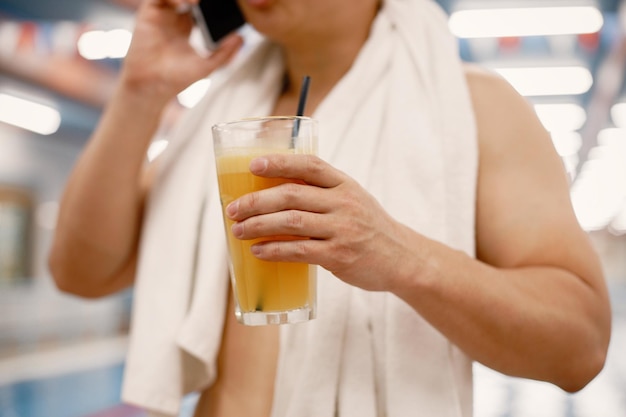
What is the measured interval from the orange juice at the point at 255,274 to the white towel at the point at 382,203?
24cm

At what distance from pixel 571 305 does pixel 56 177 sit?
513 inches

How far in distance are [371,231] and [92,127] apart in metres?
11.9

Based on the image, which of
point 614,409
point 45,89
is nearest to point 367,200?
point 614,409

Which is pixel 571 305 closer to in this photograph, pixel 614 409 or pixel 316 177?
pixel 316 177

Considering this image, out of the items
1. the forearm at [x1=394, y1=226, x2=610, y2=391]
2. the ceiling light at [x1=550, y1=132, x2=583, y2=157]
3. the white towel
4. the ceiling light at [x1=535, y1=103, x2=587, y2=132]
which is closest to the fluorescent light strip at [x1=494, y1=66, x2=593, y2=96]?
the ceiling light at [x1=535, y1=103, x2=587, y2=132]

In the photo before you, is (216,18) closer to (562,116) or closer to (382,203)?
(382,203)

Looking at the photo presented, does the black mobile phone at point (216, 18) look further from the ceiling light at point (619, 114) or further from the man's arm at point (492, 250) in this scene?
the ceiling light at point (619, 114)

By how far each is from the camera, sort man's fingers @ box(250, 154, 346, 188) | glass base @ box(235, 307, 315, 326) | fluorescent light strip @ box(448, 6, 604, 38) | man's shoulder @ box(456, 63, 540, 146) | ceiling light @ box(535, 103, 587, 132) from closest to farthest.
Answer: man's fingers @ box(250, 154, 346, 188) → glass base @ box(235, 307, 315, 326) → man's shoulder @ box(456, 63, 540, 146) → fluorescent light strip @ box(448, 6, 604, 38) → ceiling light @ box(535, 103, 587, 132)

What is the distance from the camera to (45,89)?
923 centimetres

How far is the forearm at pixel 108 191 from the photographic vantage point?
4.74 ft

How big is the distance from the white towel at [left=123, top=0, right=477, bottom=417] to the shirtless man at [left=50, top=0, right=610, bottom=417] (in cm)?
5

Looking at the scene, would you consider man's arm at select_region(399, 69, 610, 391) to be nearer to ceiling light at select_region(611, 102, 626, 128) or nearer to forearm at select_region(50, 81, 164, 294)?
forearm at select_region(50, 81, 164, 294)

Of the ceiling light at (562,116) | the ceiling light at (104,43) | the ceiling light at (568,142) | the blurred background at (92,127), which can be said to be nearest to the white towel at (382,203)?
the blurred background at (92,127)

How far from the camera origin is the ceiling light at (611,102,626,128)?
11.4 metres
